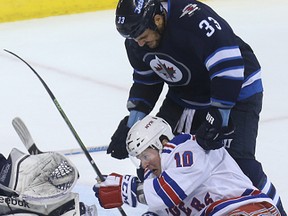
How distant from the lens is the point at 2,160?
259cm

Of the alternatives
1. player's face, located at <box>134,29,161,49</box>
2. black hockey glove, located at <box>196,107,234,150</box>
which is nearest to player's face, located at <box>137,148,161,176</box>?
black hockey glove, located at <box>196,107,234,150</box>

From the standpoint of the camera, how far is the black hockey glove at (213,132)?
2.60 meters

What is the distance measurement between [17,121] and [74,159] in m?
0.98

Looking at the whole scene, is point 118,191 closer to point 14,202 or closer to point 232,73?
point 14,202

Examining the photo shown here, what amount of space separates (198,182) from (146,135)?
0.21m

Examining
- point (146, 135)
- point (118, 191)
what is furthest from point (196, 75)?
point (118, 191)

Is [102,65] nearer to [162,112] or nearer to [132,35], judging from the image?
[162,112]

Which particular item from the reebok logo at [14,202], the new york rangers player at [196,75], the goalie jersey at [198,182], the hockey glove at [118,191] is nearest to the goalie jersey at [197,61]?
the new york rangers player at [196,75]

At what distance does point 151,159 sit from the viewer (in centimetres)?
261

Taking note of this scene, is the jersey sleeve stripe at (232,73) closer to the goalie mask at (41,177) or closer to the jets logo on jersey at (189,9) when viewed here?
the jets logo on jersey at (189,9)

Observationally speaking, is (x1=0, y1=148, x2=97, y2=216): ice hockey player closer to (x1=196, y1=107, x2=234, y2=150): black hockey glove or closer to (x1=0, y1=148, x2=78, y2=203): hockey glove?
(x1=0, y1=148, x2=78, y2=203): hockey glove

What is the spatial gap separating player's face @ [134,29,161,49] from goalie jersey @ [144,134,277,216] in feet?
1.06

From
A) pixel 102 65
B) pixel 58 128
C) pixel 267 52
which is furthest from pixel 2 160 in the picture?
pixel 267 52

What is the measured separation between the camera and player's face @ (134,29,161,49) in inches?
106
